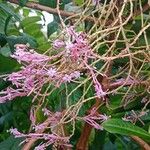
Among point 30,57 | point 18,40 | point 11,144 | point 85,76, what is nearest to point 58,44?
point 30,57

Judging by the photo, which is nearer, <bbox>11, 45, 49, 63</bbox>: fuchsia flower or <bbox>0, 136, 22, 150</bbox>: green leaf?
<bbox>11, 45, 49, 63</bbox>: fuchsia flower

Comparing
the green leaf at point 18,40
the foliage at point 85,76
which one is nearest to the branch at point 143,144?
the foliage at point 85,76

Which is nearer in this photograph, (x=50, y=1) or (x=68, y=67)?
(x=68, y=67)

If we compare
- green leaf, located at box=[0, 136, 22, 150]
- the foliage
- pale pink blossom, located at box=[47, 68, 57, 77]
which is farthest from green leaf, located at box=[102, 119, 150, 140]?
green leaf, located at box=[0, 136, 22, 150]

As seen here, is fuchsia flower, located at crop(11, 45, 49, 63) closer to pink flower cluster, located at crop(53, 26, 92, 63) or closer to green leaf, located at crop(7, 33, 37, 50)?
pink flower cluster, located at crop(53, 26, 92, 63)

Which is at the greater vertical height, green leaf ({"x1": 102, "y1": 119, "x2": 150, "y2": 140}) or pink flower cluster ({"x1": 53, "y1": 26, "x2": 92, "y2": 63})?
pink flower cluster ({"x1": 53, "y1": 26, "x2": 92, "y2": 63})

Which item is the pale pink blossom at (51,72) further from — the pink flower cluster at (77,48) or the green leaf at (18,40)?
the green leaf at (18,40)

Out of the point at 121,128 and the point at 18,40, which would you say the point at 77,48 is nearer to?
the point at 121,128

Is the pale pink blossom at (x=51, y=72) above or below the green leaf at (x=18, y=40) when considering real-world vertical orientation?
above

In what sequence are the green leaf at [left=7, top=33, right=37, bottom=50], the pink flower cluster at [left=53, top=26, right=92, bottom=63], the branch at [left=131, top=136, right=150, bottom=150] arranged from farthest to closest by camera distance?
the green leaf at [left=7, top=33, right=37, bottom=50]
the branch at [left=131, top=136, right=150, bottom=150]
the pink flower cluster at [left=53, top=26, right=92, bottom=63]

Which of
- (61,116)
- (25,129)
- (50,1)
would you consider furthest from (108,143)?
(61,116)

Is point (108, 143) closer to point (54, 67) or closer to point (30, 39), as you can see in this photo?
point (30, 39)
